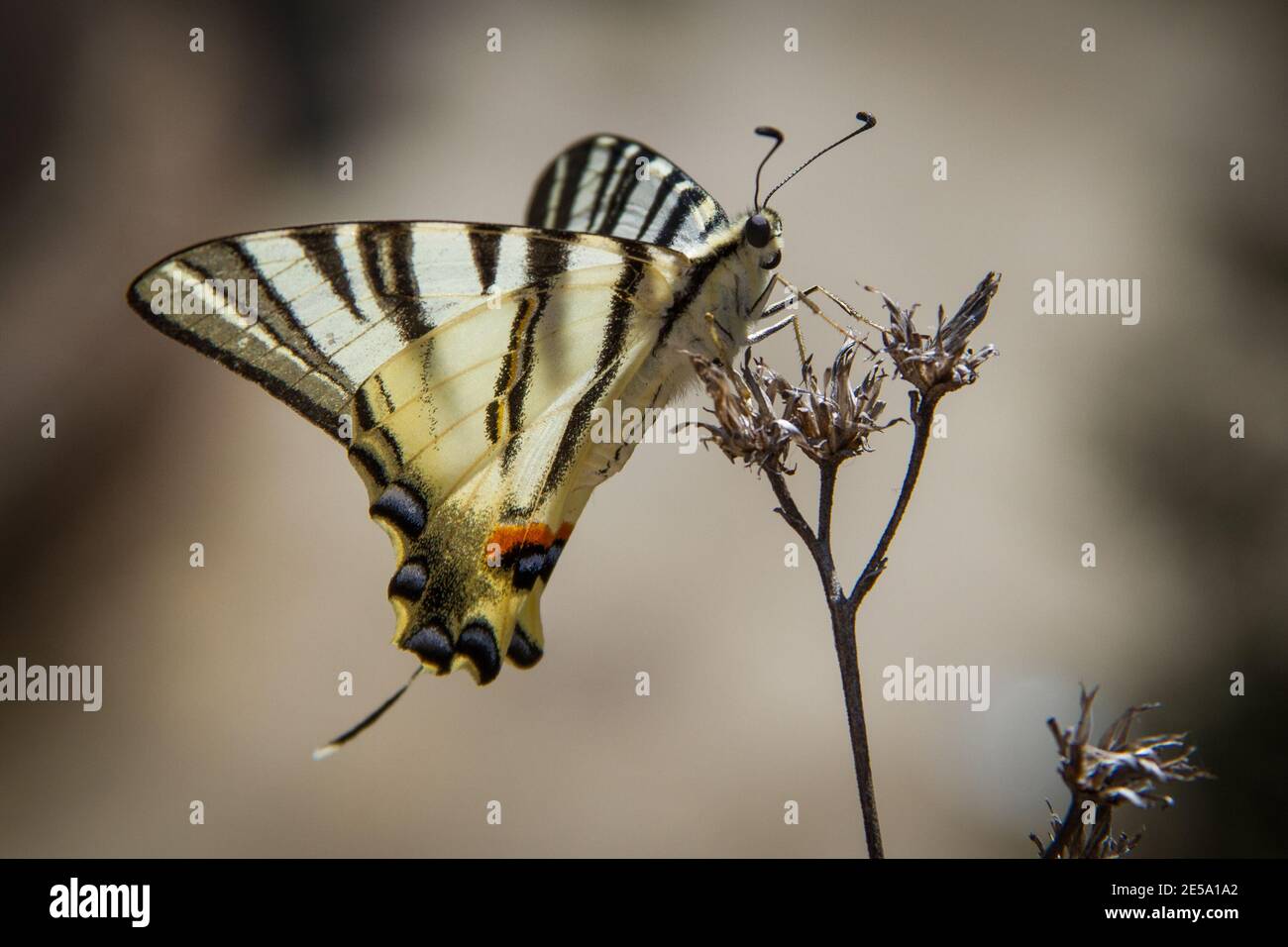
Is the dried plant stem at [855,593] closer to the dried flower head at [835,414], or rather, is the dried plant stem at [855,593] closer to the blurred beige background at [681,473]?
the dried flower head at [835,414]

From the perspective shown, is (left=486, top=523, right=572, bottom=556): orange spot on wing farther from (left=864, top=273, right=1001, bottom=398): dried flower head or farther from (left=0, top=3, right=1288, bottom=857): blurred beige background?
(left=0, top=3, right=1288, bottom=857): blurred beige background

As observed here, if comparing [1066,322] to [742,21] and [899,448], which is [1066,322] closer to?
[899,448]

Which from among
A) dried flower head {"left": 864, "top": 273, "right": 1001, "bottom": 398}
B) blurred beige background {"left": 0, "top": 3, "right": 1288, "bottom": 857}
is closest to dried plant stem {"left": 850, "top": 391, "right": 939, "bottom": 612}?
dried flower head {"left": 864, "top": 273, "right": 1001, "bottom": 398}

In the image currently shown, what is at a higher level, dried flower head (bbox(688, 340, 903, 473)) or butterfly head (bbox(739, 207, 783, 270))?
butterfly head (bbox(739, 207, 783, 270))

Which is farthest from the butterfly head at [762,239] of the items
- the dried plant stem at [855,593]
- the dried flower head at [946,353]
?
the dried plant stem at [855,593]

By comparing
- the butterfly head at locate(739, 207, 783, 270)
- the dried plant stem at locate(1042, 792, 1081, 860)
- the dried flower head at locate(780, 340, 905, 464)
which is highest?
the butterfly head at locate(739, 207, 783, 270)

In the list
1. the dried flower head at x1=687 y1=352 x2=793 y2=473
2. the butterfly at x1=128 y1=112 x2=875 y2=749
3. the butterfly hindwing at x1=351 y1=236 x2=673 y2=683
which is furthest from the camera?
the butterfly hindwing at x1=351 y1=236 x2=673 y2=683

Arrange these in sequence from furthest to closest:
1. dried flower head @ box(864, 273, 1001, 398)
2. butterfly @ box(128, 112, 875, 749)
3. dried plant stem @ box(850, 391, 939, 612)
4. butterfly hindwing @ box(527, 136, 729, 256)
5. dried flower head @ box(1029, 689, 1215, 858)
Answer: butterfly hindwing @ box(527, 136, 729, 256)
butterfly @ box(128, 112, 875, 749)
dried flower head @ box(864, 273, 1001, 398)
dried plant stem @ box(850, 391, 939, 612)
dried flower head @ box(1029, 689, 1215, 858)
